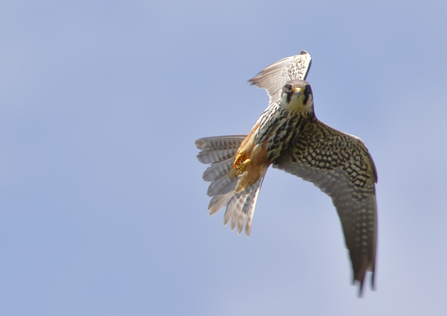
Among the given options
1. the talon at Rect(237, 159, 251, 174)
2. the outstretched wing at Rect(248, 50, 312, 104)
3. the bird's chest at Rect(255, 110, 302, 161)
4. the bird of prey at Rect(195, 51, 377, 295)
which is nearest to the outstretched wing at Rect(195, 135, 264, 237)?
the bird of prey at Rect(195, 51, 377, 295)

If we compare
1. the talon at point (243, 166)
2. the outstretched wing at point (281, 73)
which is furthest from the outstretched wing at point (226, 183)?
the outstretched wing at point (281, 73)

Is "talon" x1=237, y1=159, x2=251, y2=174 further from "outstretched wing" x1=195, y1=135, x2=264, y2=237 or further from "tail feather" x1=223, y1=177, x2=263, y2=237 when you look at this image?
"tail feather" x1=223, y1=177, x2=263, y2=237

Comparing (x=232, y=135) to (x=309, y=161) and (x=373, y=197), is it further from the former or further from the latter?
(x=373, y=197)

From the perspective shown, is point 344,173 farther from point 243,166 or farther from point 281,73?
point 281,73

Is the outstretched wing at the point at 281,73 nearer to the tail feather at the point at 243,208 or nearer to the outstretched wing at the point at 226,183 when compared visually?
the outstretched wing at the point at 226,183

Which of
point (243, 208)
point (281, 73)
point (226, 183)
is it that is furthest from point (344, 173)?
point (281, 73)

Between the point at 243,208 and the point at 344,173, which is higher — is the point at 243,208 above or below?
below
